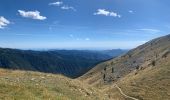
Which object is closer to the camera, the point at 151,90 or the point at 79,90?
the point at 79,90

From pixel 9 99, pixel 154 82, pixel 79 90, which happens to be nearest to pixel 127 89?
pixel 154 82

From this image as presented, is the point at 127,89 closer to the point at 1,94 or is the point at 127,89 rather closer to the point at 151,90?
the point at 151,90

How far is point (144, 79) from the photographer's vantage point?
132 m

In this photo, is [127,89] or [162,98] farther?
[127,89]

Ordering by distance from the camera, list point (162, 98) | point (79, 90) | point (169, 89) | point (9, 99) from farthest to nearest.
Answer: point (169, 89) < point (162, 98) < point (79, 90) < point (9, 99)

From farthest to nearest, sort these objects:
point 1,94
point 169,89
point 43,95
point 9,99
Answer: point 169,89 < point 43,95 < point 1,94 < point 9,99

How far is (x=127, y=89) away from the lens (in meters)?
115

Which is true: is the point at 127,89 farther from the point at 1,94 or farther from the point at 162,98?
the point at 1,94

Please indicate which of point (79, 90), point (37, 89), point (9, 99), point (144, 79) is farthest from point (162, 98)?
point (9, 99)

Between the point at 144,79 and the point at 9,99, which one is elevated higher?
the point at 9,99

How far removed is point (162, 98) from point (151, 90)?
10898mm

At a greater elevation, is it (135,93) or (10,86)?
(10,86)

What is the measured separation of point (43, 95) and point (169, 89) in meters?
89.6

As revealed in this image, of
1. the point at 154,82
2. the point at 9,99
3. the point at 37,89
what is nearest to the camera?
the point at 9,99
